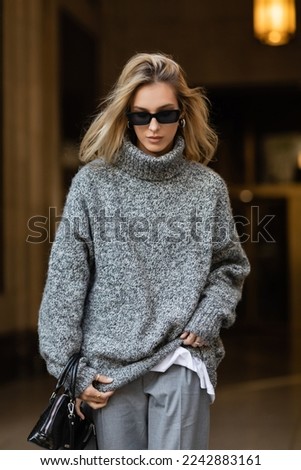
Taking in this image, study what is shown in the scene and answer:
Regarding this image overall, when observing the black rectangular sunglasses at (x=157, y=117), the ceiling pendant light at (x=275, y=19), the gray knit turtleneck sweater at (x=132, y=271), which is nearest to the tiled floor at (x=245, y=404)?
the gray knit turtleneck sweater at (x=132, y=271)

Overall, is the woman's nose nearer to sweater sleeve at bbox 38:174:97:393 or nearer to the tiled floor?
sweater sleeve at bbox 38:174:97:393

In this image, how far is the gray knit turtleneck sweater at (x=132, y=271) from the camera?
249cm

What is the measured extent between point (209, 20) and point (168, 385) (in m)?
8.68

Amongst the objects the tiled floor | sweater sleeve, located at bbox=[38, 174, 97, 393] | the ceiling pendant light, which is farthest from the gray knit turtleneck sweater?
the ceiling pendant light

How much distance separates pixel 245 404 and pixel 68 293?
5088 millimetres

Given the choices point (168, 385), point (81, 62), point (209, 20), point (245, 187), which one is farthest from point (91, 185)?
point (245, 187)

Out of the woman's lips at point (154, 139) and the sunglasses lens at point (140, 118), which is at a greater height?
the sunglasses lens at point (140, 118)

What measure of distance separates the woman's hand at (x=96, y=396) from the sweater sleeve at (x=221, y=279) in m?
0.29

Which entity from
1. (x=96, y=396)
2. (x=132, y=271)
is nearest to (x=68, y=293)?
(x=132, y=271)

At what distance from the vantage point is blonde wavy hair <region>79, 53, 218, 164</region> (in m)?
2.57

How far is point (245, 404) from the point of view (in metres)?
7.31

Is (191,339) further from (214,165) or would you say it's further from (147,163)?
(214,165)

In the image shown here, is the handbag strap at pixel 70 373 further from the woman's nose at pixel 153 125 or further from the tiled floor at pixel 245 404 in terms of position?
the tiled floor at pixel 245 404

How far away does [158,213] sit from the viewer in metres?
2.56
